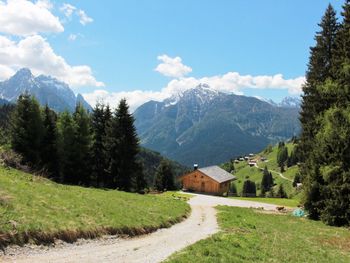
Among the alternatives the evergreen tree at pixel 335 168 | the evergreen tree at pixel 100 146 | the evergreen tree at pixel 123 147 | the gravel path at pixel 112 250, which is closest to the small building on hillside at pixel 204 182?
the evergreen tree at pixel 123 147

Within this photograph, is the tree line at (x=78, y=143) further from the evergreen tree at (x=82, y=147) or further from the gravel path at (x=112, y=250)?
the gravel path at (x=112, y=250)

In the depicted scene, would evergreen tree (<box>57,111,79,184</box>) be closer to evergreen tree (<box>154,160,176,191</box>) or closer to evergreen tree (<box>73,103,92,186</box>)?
evergreen tree (<box>73,103,92,186</box>)

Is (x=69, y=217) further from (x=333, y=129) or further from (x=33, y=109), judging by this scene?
(x=33, y=109)

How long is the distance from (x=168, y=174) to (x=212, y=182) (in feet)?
42.8

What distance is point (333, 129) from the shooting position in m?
39.6

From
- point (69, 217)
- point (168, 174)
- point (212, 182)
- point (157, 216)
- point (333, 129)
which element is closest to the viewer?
point (69, 217)

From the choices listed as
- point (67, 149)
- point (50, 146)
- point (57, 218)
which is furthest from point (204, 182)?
point (57, 218)

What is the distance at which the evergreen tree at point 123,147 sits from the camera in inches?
2411

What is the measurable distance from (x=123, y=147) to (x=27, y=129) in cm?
1480

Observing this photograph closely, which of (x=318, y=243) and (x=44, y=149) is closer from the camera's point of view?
(x=318, y=243)

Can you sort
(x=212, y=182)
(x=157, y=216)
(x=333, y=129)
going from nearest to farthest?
(x=157, y=216), (x=333, y=129), (x=212, y=182)

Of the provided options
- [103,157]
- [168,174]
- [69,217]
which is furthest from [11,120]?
[168,174]

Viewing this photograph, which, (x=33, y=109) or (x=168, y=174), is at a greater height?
(x=33, y=109)

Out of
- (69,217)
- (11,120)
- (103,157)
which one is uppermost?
(11,120)
